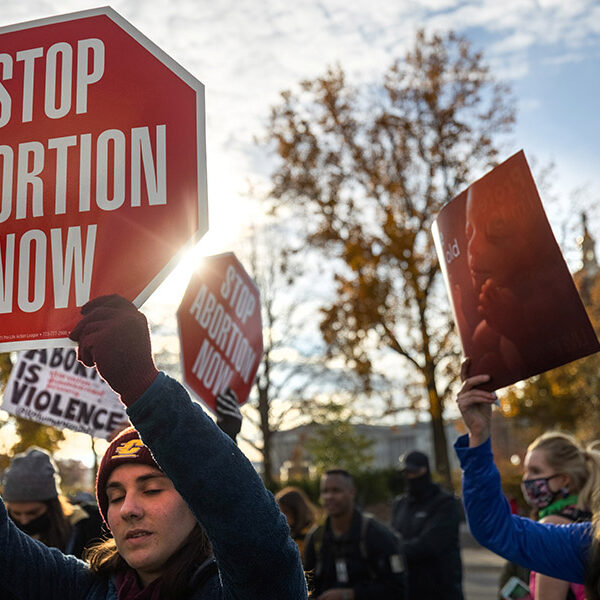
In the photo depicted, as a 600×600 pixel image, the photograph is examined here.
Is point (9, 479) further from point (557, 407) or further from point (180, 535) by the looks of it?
point (557, 407)

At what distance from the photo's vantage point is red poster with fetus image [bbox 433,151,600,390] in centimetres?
217

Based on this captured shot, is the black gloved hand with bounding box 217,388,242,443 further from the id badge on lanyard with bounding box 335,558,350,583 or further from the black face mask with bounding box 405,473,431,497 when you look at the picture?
the black face mask with bounding box 405,473,431,497

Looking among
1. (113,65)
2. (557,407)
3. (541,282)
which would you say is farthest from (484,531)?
(557,407)

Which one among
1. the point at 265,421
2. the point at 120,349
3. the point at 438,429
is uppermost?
the point at 265,421

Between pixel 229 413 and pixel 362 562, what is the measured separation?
2322mm

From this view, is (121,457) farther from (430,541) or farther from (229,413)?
(430,541)

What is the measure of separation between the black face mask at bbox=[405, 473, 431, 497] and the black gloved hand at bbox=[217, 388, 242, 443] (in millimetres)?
3522

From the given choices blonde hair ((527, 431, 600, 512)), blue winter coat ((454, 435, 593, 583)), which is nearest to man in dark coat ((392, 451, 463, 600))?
blonde hair ((527, 431, 600, 512))

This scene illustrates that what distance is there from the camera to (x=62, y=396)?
5.16 m

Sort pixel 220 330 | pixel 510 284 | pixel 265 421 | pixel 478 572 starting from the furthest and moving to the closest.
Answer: pixel 265 421 < pixel 478 572 < pixel 220 330 < pixel 510 284

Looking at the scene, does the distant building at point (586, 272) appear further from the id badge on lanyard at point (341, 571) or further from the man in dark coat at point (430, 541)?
the id badge on lanyard at point (341, 571)

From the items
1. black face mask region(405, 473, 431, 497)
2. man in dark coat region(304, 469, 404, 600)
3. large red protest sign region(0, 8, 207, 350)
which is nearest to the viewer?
large red protest sign region(0, 8, 207, 350)

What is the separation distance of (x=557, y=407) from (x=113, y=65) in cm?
3232

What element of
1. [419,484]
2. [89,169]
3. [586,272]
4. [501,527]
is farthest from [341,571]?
[586,272]
